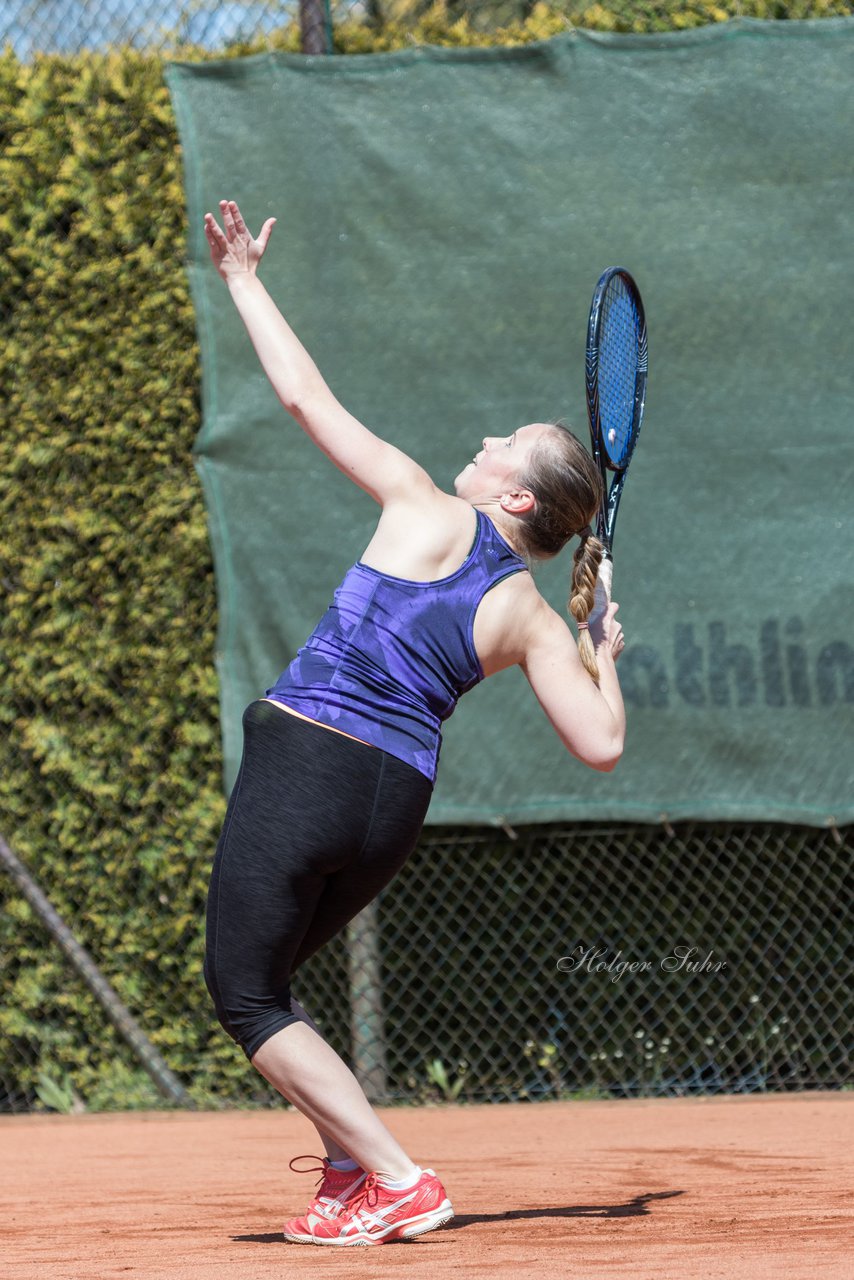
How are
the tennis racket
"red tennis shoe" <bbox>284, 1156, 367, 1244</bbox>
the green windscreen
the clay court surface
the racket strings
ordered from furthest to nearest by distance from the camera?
the green windscreen → the racket strings → the tennis racket → "red tennis shoe" <bbox>284, 1156, 367, 1244</bbox> → the clay court surface

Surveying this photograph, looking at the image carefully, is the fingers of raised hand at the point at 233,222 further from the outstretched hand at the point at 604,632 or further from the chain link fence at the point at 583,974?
the chain link fence at the point at 583,974

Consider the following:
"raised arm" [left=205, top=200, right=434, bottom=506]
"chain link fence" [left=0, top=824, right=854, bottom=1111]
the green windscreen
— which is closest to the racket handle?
"raised arm" [left=205, top=200, right=434, bottom=506]

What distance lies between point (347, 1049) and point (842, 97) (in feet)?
10.4

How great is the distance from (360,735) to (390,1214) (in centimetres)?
75

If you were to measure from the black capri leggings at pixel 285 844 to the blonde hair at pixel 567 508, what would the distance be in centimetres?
41

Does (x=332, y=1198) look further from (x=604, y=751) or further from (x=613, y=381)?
(x=613, y=381)

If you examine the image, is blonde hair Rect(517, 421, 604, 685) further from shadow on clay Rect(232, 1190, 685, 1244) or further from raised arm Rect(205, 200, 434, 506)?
shadow on clay Rect(232, 1190, 685, 1244)

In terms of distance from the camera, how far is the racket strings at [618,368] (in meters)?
2.95

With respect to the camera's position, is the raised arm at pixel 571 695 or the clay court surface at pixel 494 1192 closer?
the clay court surface at pixel 494 1192

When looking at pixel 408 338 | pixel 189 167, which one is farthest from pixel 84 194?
pixel 408 338

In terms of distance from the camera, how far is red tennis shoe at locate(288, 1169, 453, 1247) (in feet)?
7.90

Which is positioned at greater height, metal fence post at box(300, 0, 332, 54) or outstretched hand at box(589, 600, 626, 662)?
metal fence post at box(300, 0, 332, 54)

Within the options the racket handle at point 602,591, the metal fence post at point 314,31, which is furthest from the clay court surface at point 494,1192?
the metal fence post at point 314,31

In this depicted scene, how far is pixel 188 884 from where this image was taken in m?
4.73
